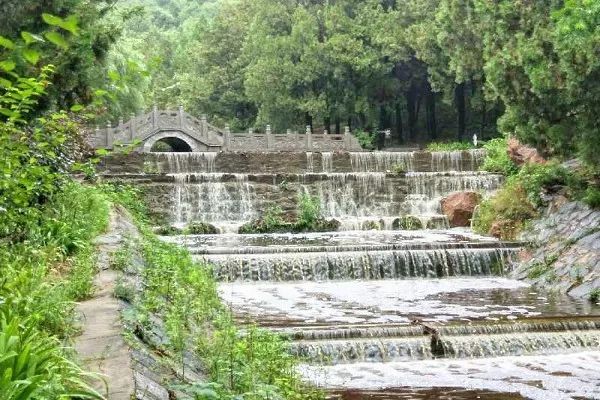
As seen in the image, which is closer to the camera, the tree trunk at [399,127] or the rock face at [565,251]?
the rock face at [565,251]

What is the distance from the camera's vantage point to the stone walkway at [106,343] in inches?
154

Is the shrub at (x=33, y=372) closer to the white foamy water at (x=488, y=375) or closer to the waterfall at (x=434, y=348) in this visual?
the white foamy water at (x=488, y=375)

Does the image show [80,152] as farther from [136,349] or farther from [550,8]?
[550,8]

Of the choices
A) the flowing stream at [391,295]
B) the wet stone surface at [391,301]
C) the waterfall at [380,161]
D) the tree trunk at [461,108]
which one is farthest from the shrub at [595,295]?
the tree trunk at [461,108]

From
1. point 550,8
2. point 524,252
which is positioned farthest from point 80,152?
point 550,8

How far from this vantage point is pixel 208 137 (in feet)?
116

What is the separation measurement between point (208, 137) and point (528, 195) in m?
20.0

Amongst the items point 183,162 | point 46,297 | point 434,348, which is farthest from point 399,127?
point 46,297

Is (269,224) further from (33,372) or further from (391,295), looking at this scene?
(33,372)

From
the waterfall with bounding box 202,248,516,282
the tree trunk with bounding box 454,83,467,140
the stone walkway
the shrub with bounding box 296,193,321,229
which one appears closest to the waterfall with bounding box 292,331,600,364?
the stone walkway

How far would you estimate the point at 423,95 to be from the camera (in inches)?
1855

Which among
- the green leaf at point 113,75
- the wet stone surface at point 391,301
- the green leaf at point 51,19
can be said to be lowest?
the wet stone surface at point 391,301

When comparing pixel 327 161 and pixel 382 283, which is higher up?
pixel 327 161

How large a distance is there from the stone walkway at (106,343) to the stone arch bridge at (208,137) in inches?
1075
